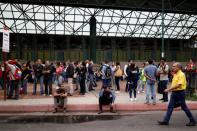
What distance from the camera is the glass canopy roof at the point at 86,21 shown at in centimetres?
3791

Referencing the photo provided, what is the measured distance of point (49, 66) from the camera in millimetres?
18516

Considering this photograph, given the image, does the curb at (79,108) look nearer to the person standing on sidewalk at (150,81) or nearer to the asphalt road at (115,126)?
the person standing on sidewalk at (150,81)

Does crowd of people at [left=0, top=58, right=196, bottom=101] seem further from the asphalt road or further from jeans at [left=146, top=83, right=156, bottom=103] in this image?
the asphalt road

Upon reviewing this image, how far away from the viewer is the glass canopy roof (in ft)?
124

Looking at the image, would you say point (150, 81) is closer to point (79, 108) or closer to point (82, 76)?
point (79, 108)

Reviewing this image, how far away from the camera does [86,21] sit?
40125 millimetres

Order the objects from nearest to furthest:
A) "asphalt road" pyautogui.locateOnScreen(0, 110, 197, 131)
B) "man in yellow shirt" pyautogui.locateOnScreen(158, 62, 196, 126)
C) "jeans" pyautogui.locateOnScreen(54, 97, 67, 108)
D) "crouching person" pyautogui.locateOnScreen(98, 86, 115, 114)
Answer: "asphalt road" pyautogui.locateOnScreen(0, 110, 197, 131), "man in yellow shirt" pyautogui.locateOnScreen(158, 62, 196, 126), "crouching person" pyautogui.locateOnScreen(98, 86, 115, 114), "jeans" pyautogui.locateOnScreen(54, 97, 67, 108)

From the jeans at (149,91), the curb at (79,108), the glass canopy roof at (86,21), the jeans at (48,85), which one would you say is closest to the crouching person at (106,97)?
the curb at (79,108)

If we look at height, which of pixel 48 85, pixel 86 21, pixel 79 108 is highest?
pixel 86 21

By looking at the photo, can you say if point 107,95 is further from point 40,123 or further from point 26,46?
point 26,46

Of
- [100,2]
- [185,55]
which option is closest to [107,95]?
[100,2]

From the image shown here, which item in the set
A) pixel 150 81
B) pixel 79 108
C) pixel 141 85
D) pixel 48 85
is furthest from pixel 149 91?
pixel 141 85

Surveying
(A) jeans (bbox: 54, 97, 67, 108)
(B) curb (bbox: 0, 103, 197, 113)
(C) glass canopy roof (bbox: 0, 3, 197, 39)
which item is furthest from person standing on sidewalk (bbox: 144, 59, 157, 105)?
(C) glass canopy roof (bbox: 0, 3, 197, 39)

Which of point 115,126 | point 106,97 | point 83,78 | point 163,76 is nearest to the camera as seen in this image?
point 115,126
